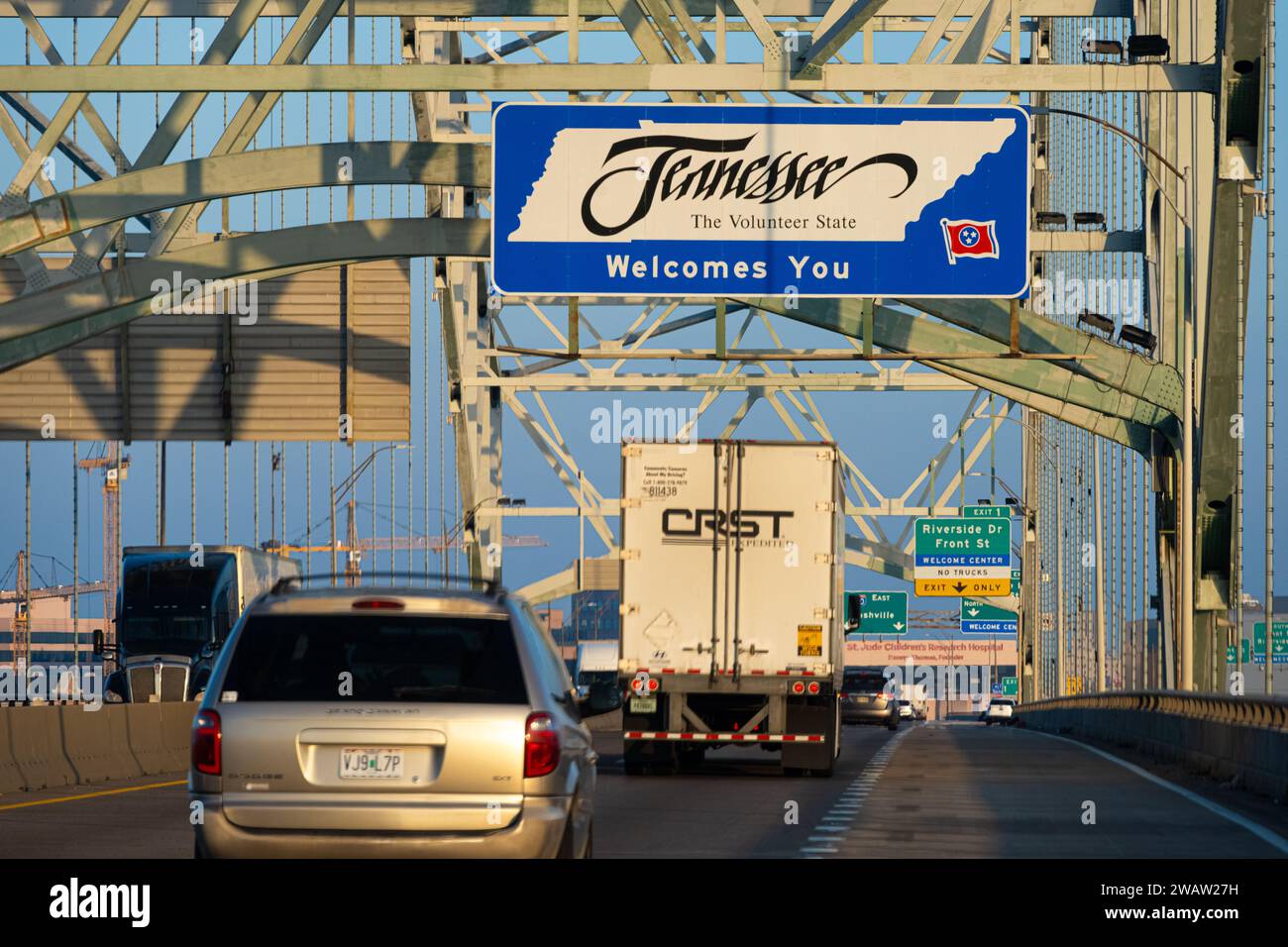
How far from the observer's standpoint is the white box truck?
25.9 meters

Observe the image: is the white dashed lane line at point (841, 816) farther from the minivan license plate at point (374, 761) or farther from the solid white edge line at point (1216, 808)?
the minivan license plate at point (374, 761)

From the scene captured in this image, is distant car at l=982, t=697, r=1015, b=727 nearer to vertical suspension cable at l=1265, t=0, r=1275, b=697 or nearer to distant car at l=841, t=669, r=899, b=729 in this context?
distant car at l=841, t=669, r=899, b=729

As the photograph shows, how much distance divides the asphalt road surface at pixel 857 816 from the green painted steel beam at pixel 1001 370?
5.68 metres

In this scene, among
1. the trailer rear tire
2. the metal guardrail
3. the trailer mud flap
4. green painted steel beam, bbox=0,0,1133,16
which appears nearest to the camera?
the metal guardrail

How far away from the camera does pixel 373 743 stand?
33.0 feet

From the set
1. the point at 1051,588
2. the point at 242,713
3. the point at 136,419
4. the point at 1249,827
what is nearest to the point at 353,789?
the point at 242,713

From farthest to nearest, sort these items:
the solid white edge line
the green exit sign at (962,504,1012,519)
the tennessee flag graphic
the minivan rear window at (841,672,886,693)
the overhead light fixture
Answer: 1. the green exit sign at (962,504,1012,519)
2. the minivan rear window at (841,672,886,693)
3. the overhead light fixture
4. the tennessee flag graphic
5. the solid white edge line

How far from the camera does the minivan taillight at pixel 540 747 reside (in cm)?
1013

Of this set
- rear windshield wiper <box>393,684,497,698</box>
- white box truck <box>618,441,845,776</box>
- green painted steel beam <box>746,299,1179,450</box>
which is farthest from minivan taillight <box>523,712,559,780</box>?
white box truck <box>618,441,845,776</box>

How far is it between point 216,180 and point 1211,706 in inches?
560

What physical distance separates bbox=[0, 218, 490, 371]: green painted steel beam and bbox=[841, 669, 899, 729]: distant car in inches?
1297

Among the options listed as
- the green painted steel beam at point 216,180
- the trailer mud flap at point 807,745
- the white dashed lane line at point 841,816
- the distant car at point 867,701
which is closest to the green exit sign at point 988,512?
the distant car at point 867,701

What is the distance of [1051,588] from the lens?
420ft

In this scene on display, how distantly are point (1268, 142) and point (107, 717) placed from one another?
86.6 ft
